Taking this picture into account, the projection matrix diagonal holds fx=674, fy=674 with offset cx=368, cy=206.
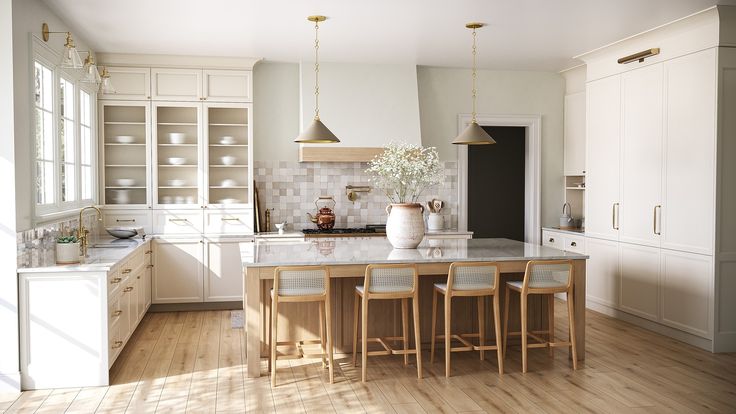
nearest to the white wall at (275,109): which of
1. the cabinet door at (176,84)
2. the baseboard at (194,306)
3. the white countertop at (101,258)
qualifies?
→ the cabinet door at (176,84)

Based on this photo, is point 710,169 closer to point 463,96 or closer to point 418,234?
point 418,234

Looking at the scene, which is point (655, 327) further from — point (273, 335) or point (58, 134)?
point (58, 134)

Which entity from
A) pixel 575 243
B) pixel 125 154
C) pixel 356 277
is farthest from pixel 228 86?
pixel 575 243

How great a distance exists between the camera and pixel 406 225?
209 inches

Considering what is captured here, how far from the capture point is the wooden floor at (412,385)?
4078mm

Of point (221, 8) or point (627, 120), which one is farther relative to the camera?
point (627, 120)

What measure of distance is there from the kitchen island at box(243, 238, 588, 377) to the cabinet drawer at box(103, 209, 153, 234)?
203 centimetres

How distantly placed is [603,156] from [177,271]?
14.8ft

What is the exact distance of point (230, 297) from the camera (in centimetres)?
712

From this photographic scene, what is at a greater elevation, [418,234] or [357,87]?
[357,87]

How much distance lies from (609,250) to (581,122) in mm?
1816

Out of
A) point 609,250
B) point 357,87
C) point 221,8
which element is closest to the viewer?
point 221,8

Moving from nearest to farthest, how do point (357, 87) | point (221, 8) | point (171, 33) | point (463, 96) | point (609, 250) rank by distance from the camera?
point (221, 8)
point (171, 33)
point (609, 250)
point (357, 87)
point (463, 96)

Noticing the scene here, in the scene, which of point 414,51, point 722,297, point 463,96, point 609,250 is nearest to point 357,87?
point 414,51
